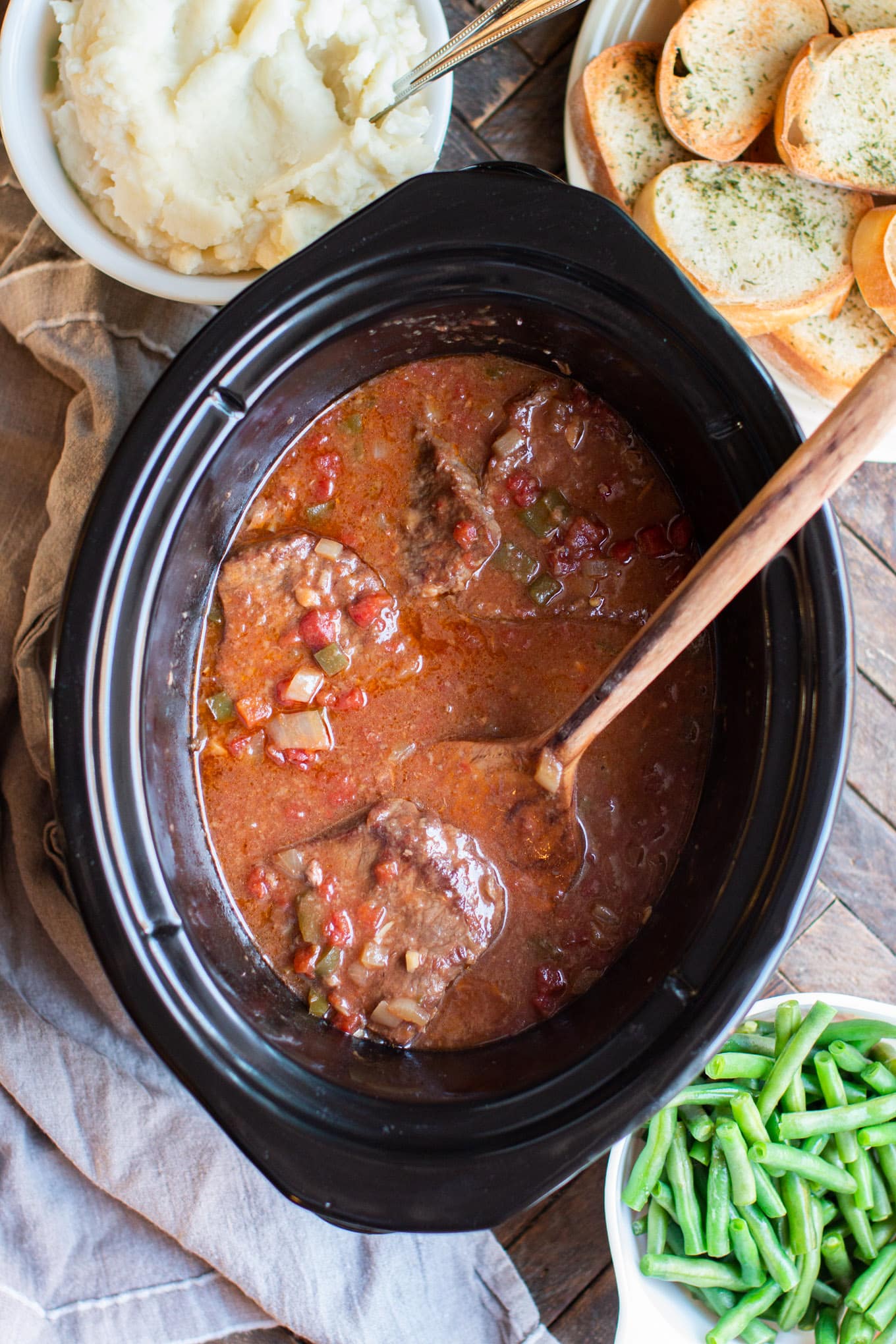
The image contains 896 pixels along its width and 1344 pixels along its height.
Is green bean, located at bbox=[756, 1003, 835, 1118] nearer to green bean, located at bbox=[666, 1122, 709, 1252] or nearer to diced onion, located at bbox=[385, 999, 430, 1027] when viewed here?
green bean, located at bbox=[666, 1122, 709, 1252]

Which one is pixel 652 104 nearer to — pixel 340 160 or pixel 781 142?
pixel 781 142

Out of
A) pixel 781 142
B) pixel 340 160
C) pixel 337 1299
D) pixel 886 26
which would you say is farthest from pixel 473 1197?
pixel 886 26

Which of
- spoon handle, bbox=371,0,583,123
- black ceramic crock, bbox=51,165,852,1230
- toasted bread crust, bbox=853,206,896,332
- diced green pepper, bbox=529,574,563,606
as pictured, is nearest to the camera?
black ceramic crock, bbox=51,165,852,1230

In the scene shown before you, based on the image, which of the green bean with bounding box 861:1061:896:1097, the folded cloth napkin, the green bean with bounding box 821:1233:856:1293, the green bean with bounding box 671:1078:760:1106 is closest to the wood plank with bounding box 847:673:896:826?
the green bean with bounding box 861:1061:896:1097

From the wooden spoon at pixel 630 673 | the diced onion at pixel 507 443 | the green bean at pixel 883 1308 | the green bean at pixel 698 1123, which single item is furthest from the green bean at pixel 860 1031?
the diced onion at pixel 507 443

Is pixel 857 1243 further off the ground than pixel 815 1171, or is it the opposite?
pixel 815 1171

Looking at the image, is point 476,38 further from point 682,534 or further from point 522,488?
point 682,534

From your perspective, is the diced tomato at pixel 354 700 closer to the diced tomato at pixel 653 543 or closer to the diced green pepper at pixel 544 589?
the diced green pepper at pixel 544 589
